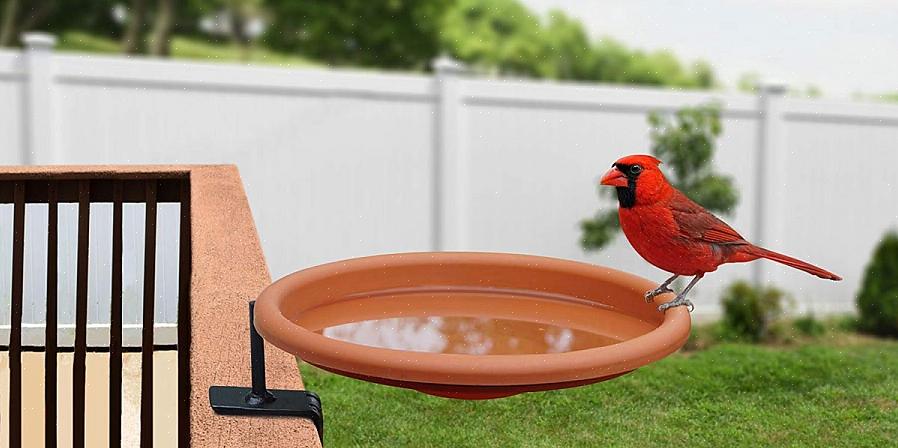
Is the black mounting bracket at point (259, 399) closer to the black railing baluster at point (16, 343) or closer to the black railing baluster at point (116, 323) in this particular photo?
the black railing baluster at point (116, 323)

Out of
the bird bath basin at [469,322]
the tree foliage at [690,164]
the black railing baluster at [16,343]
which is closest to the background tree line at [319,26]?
the tree foliage at [690,164]

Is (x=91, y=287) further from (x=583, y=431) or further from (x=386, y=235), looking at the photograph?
(x=386, y=235)

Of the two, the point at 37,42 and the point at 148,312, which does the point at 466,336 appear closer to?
the point at 148,312

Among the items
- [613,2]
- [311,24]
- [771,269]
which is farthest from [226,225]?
[613,2]

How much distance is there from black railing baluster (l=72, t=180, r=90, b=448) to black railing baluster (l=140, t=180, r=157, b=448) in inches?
5.8

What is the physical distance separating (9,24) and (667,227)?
15.0 m

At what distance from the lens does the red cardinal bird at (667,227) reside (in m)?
1.05

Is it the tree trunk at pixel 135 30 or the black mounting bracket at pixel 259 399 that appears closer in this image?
the black mounting bracket at pixel 259 399

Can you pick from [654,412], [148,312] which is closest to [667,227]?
[148,312]

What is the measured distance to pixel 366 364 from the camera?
0.86m

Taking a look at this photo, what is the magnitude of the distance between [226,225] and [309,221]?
3513 mm

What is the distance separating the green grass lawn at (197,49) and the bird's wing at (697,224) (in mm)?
13712

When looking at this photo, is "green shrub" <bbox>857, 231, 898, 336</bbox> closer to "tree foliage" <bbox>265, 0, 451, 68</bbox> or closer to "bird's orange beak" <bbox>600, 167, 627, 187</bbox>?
"bird's orange beak" <bbox>600, 167, 627, 187</bbox>

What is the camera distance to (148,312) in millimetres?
2367
